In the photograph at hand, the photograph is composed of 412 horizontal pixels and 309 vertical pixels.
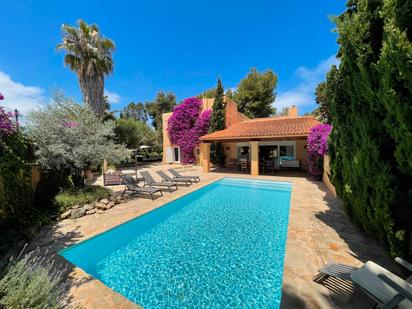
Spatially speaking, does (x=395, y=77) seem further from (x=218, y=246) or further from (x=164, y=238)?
(x=164, y=238)

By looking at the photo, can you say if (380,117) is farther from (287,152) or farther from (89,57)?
(89,57)

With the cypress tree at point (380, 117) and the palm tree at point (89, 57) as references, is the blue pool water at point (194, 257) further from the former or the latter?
the palm tree at point (89, 57)

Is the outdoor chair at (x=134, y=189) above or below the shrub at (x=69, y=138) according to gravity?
below

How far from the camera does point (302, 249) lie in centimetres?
440

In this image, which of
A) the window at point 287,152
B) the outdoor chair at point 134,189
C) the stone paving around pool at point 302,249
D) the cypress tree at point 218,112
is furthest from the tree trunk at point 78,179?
the window at point 287,152

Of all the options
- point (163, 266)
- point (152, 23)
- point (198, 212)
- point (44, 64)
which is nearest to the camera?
A: point (163, 266)

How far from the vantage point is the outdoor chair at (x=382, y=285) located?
2.14 meters

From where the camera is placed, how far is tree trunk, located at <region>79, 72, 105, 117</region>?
16842 mm

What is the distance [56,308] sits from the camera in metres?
2.32

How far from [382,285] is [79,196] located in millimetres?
9430

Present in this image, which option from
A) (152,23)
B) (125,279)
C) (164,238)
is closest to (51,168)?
(164,238)

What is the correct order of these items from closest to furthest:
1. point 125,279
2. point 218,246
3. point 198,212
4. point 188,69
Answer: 1. point 125,279
2. point 218,246
3. point 198,212
4. point 188,69

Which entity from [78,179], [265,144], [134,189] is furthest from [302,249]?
[265,144]

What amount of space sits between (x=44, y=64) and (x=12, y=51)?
7.24 metres
